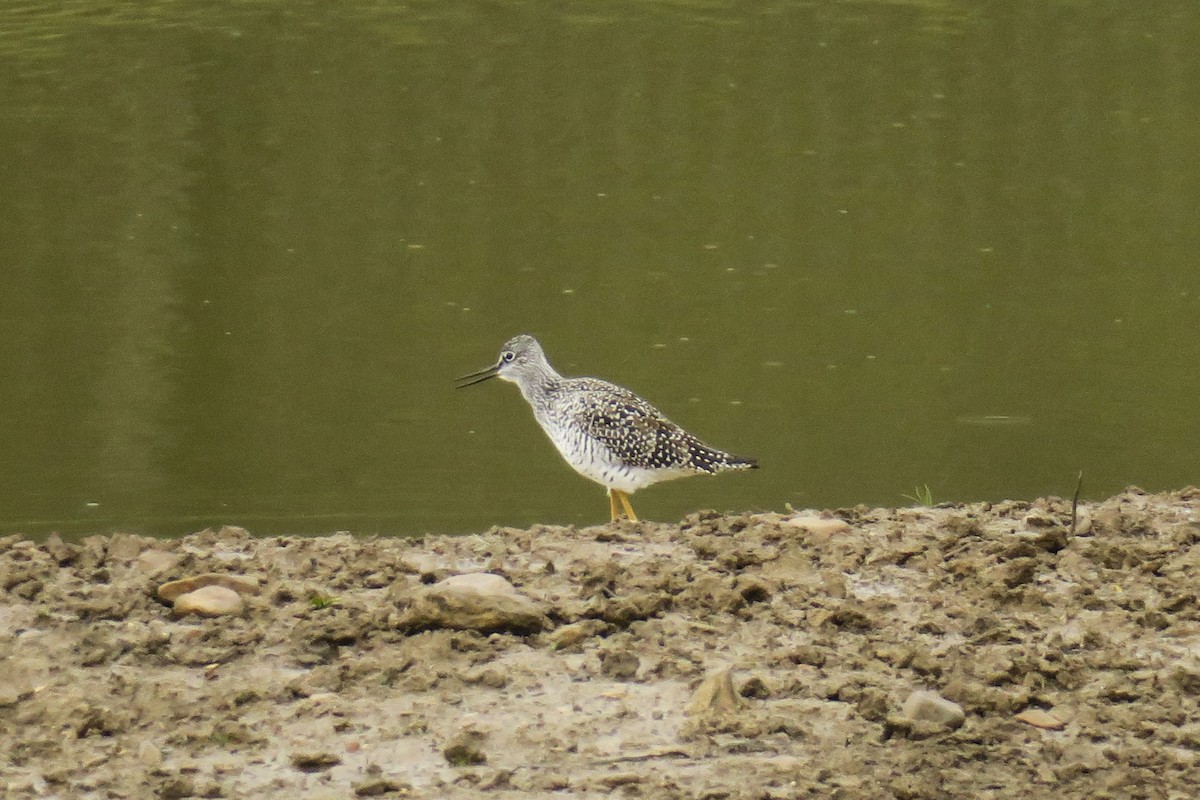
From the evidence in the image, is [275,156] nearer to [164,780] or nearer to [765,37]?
Answer: [765,37]

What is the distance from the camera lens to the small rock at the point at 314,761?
4.21 m

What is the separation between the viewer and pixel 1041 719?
436 cm

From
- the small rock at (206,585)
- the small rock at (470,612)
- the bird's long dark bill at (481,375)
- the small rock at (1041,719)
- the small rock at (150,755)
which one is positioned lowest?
the small rock at (1041,719)

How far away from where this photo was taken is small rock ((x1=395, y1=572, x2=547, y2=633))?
486 cm

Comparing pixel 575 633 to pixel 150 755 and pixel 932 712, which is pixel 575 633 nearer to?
pixel 932 712

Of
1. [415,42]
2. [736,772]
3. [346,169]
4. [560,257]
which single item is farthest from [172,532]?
[415,42]

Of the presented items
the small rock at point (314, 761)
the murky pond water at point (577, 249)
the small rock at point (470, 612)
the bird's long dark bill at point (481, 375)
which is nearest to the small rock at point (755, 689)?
the small rock at point (470, 612)

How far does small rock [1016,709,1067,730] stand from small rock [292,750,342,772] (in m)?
1.57

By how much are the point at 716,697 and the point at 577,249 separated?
8.62 metres

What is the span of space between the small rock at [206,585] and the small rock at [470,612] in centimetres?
58

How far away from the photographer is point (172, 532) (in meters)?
7.85

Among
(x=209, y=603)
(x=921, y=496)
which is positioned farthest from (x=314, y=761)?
(x=921, y=496)

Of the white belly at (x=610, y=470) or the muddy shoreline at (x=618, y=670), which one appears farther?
the white belly at (x=610, y=470)

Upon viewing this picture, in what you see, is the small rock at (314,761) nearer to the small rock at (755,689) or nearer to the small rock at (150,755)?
the small rock at (150,755)
